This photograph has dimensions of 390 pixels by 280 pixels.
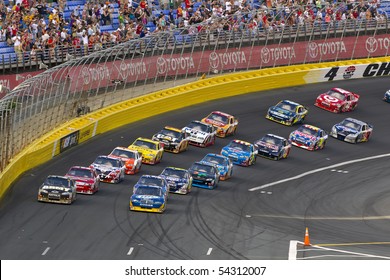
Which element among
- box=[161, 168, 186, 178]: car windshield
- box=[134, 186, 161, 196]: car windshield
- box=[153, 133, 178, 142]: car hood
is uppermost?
box=[134, 186, 161, 196]: car windshield

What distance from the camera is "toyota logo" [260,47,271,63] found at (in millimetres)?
84688

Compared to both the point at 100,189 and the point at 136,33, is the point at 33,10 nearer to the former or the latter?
the point at 136,33

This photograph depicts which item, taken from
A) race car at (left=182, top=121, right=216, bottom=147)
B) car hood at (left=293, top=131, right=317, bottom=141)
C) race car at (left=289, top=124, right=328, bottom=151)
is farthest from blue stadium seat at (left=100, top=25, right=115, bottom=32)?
car hood at (left=293, top=131, right=317, bottom=141)

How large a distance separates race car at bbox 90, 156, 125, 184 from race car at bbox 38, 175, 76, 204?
399 cm

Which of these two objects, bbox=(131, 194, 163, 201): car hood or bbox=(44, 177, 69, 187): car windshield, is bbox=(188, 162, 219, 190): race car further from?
bbox=(44, 177, 69, 187): car windshield

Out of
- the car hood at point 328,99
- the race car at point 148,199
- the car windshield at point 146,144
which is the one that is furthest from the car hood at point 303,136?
the race car at point 148,199

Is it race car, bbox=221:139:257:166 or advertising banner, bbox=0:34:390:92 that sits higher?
advertising banner, bbox=0:34:390:92

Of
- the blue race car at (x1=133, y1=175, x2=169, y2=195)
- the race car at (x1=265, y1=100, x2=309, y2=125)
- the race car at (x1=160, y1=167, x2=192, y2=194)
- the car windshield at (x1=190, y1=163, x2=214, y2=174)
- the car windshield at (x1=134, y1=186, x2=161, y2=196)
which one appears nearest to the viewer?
the car windshield at (x1=134, y1=186, x2=161, y2=196)

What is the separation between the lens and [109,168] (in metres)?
65.1

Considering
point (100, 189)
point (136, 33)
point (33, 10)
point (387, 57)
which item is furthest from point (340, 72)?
point (100, 189)

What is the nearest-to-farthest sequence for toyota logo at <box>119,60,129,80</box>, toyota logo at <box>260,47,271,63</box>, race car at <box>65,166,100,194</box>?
race car at <box>65,166,100,194</box> → toyota logo at <box>119,60,129,80</box> → toyota logo at <box>260,47,271,63</box>

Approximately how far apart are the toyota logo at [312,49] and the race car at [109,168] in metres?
25.4

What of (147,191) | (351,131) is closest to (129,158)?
(147,191)

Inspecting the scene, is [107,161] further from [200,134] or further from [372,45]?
[372,45]
